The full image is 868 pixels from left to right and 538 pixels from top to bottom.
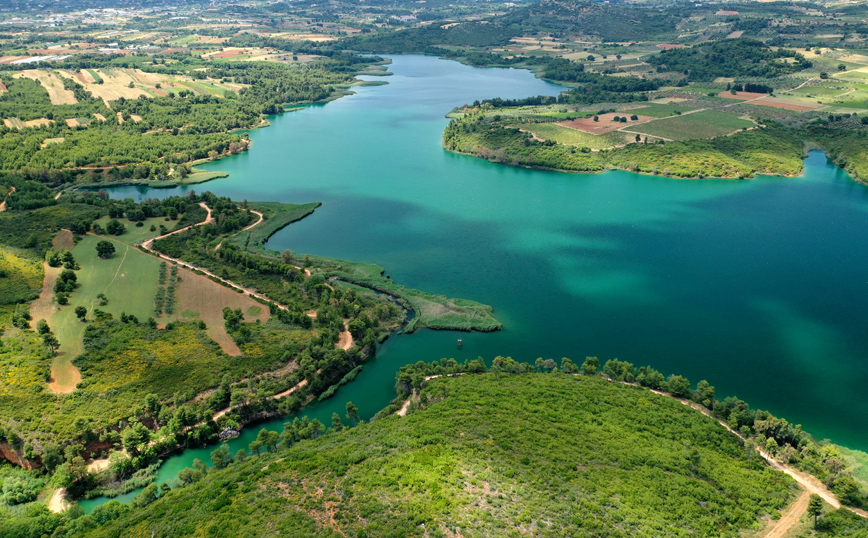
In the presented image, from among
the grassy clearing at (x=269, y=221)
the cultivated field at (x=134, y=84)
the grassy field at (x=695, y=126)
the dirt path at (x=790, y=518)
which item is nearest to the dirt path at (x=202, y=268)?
the grassy clearing at (x=269, y=221)

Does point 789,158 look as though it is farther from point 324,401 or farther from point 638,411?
point 324,401

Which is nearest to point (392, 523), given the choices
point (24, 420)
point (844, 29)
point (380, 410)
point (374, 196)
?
point (380, 410)

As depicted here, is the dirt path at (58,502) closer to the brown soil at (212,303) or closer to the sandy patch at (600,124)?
the brown soil at (212,303)

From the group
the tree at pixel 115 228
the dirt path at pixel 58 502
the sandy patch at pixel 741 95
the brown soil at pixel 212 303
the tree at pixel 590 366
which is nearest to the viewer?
the dirt path at pixel 58 502

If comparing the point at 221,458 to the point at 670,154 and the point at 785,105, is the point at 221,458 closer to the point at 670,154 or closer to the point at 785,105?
the point at 670,154

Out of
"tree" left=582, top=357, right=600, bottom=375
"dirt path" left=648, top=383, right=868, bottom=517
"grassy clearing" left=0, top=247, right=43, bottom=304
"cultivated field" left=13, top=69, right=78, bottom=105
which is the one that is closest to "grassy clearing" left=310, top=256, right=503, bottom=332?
"tree" left=582, top=357, right=600, bottom=375

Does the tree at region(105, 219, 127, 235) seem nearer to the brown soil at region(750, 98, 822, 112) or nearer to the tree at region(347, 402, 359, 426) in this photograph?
the tree at region(347, 402, 359, 426)
